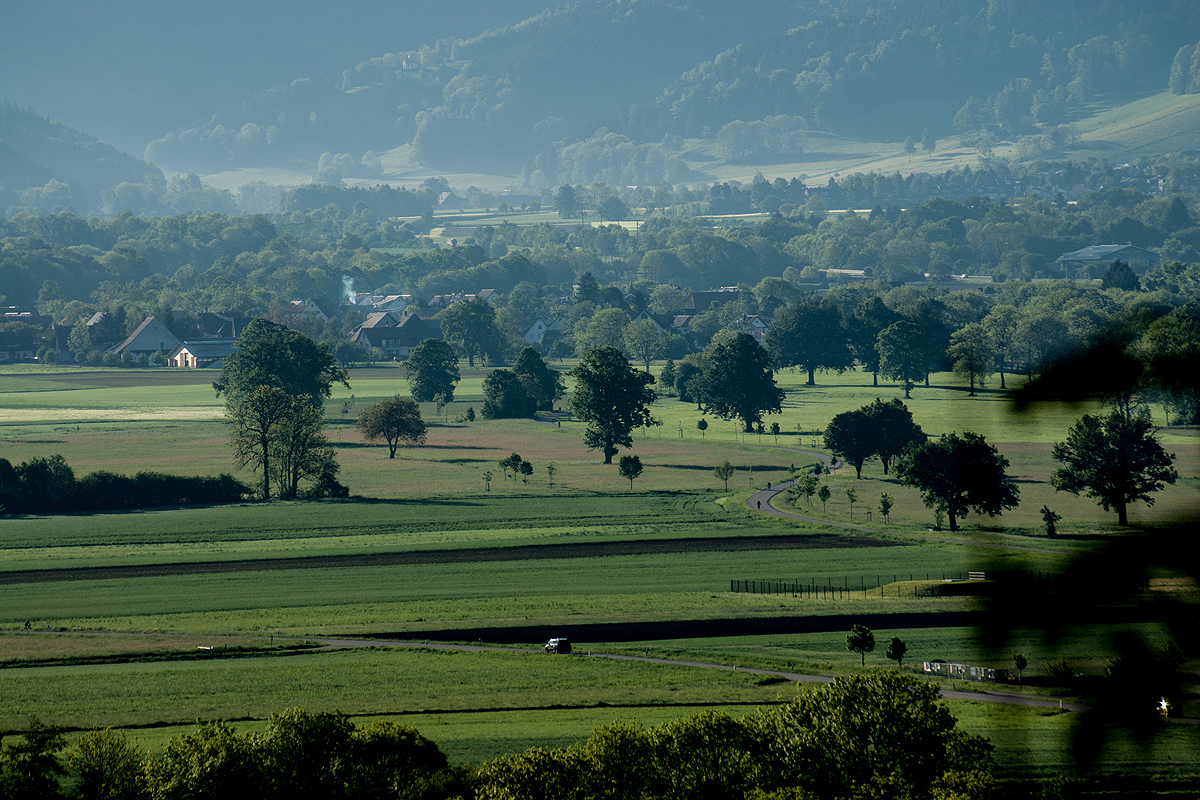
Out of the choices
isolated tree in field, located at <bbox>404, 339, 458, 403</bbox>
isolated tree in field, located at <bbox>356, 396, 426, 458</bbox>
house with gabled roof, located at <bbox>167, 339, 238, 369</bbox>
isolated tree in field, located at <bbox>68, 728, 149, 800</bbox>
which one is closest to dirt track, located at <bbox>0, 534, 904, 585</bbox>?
isolated tree in field, located at <bbox>68, 728, 149, 800</bbox>

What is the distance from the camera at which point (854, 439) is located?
93250 mm

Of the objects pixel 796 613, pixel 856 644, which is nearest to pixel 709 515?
pixel 796 613

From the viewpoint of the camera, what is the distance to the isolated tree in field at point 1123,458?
1179cm

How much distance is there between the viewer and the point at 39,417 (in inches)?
4993

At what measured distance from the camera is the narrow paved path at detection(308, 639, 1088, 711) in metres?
36.6

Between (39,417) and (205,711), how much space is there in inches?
4027

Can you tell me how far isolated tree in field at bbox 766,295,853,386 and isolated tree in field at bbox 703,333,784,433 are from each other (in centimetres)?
3783

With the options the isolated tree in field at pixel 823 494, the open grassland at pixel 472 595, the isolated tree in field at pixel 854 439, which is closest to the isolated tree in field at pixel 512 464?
the isolated tree in field at pixel 823 494

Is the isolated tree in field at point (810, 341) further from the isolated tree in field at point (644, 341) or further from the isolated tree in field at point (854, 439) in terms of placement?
the isolated tree in field at point (854, 439)

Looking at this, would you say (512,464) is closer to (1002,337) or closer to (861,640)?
(1002,337)

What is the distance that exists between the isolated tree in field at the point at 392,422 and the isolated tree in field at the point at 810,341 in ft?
230

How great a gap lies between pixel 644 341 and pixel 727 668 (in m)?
141

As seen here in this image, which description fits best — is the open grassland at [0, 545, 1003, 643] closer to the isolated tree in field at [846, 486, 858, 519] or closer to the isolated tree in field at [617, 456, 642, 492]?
the isolated tree in field at [846, 486, 858, 519]

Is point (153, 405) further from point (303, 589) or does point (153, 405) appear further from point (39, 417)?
point (303, 589)
